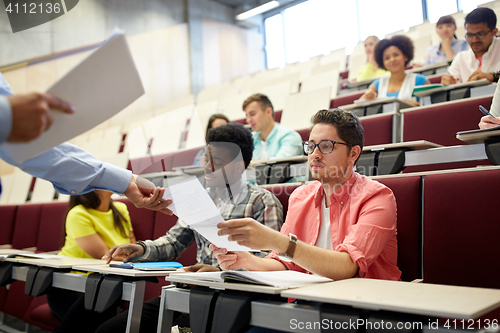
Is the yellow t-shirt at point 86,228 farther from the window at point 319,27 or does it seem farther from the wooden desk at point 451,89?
the window at point 319,27

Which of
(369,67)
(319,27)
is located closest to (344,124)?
(369,67)

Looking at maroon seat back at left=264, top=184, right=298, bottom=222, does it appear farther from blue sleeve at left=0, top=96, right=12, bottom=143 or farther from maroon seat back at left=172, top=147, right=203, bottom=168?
blue sleeve at left=0, top=96, right=12, bottom=143

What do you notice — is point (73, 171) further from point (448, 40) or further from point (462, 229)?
point (448, 40)

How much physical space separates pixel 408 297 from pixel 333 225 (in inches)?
13.5

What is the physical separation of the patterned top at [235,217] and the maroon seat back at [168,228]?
0.12 m

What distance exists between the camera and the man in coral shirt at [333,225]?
0.64 meters

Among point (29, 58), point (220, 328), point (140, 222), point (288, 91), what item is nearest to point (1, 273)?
point (140, 222)

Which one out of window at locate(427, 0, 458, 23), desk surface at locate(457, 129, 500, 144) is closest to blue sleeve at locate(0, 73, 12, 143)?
desk surface at locate(457, 129, 500, 144)

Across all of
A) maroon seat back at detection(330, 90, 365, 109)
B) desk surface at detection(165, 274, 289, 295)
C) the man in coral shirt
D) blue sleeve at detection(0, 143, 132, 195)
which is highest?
maroon seat back at detection(330, 90, 365, 109)

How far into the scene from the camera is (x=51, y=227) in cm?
185

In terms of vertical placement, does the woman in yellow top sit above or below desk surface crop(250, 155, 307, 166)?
below

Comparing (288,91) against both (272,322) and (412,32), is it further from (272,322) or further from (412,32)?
(272,322)

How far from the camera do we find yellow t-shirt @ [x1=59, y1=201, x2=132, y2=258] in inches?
51.8

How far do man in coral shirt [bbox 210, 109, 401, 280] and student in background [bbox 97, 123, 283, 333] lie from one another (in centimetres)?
6
